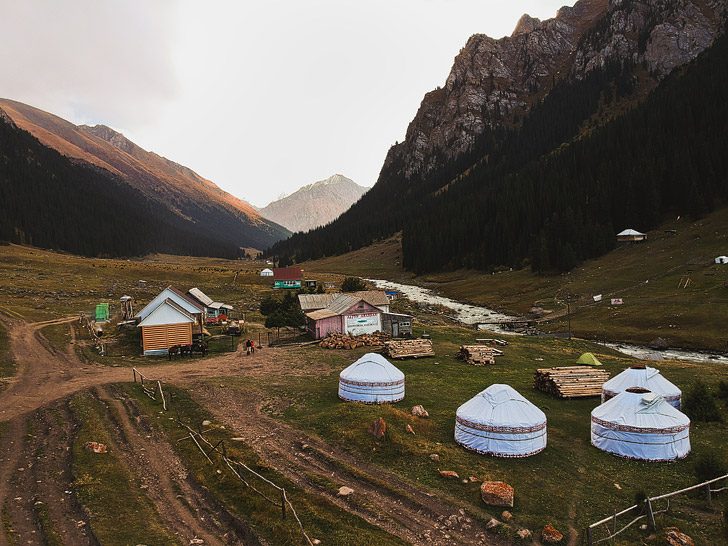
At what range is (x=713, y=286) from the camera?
57156 mm

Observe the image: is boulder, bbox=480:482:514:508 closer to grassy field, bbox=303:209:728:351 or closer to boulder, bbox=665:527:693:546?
boulder, bbox=665:527:693:546

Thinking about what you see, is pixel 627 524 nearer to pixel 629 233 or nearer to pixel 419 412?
pixel 419 412

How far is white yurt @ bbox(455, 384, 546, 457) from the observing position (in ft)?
59.1

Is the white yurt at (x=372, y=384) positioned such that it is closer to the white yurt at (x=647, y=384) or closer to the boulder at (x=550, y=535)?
the boulder at (x=550, y=535)

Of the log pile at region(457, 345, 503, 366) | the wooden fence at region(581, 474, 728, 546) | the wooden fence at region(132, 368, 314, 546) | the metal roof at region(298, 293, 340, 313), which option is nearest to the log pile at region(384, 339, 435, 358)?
the log pile at region(457, 345, 503, 366)

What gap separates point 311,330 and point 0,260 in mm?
91599

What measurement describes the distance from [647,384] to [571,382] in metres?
4.87

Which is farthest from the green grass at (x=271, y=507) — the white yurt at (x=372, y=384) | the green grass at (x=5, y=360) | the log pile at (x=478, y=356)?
the log pile at (x=478, y=356)

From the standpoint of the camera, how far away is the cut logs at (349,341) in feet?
145

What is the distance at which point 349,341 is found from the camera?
1763 inches

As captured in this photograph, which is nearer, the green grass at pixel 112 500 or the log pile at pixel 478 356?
the green grass at pixel 112 500

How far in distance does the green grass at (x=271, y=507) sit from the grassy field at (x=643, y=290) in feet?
166

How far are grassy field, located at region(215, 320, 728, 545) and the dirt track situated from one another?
1210 millimetres

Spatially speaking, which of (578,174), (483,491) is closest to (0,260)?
(483,491)
